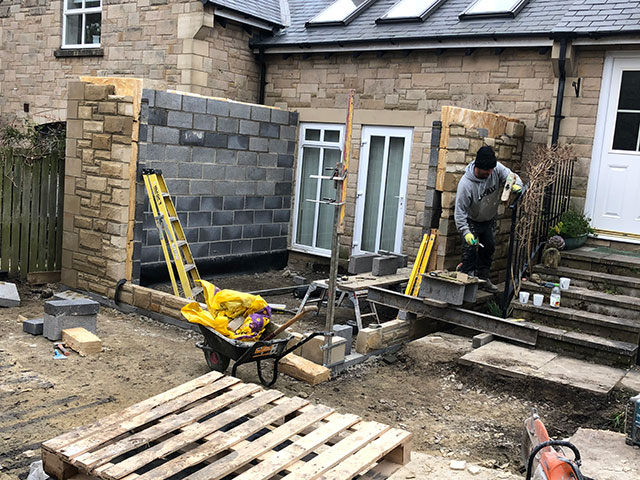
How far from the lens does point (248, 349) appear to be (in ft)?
19.6

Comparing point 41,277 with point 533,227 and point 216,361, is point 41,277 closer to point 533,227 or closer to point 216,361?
point 216,361

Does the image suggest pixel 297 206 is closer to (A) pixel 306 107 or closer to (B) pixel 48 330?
(A) pixel 306 107

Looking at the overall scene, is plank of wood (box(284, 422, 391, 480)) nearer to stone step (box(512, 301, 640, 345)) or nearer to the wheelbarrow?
the wheelbarrow

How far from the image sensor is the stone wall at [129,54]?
11.7 m

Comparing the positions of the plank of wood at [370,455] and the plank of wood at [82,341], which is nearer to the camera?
the plank of wood at [370,455]

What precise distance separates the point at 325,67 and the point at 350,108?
628 cm

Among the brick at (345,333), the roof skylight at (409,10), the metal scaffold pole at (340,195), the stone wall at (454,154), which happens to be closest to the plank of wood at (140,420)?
the metal scaffold pole at (340,195)

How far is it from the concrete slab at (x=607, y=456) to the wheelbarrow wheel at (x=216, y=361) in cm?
327

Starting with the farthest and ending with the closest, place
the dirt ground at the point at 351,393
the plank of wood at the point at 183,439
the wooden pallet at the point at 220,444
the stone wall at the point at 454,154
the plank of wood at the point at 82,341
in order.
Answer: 1. the stone wall at the point at 454,154
2. the plank of wood at the point at 82,341
3. the dirt ground at the point at 351,393
4. the wooden pallet at the point at 220,444
5. the plank of wood at the point at 183,439

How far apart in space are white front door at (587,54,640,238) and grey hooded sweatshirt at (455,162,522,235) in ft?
6.90

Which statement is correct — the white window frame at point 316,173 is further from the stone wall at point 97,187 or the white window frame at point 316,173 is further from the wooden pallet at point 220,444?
the wooden pallet at point 220,444

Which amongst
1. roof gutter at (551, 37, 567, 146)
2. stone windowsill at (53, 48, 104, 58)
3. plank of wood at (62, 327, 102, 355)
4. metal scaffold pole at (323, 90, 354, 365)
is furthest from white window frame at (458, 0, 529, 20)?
plank of wood at (62, 327, 102, 355)

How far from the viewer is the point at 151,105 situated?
912cm

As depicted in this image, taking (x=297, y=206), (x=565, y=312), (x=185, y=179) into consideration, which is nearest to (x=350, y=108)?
(x=565, y=312)
